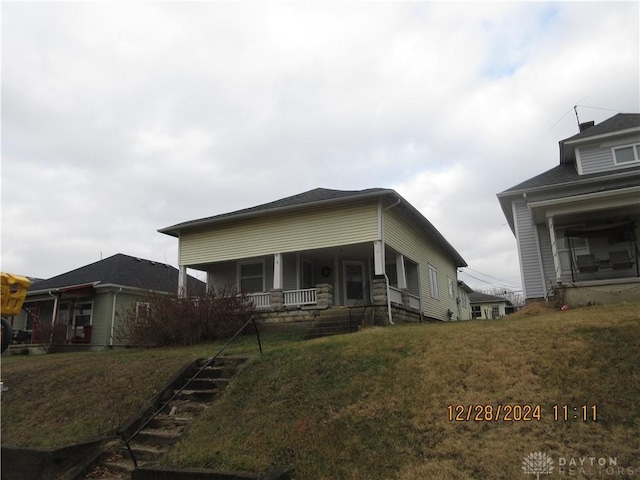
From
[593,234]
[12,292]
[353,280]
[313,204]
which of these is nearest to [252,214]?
[313,204]

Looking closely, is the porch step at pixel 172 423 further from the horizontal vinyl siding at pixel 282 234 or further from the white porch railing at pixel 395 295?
the horizontal vinyl siding at pixel 282 234

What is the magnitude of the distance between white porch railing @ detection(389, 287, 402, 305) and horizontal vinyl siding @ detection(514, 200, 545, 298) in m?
4.16

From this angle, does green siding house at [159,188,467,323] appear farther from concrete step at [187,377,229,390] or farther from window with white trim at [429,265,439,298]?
concrete step at [187,377,229,390]

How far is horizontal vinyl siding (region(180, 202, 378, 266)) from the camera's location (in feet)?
50.9

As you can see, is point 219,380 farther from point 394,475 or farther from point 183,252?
point 183,252

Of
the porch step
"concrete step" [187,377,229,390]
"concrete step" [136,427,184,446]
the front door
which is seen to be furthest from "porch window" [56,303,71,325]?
"concrete step" [136,427,184,446]

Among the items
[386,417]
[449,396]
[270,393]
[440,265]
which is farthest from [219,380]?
[440,265]

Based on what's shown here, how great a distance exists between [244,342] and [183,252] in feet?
23.8

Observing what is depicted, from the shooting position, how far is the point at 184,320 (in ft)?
46.0

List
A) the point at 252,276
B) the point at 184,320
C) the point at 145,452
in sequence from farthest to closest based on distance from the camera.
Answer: the point at 252,276, the point at 184,320, the point at 145,452

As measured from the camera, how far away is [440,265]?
23.1 meters

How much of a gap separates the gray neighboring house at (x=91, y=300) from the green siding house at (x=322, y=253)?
3479mm

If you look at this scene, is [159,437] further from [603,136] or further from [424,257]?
[603,136]

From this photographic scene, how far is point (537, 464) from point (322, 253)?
543 inches
